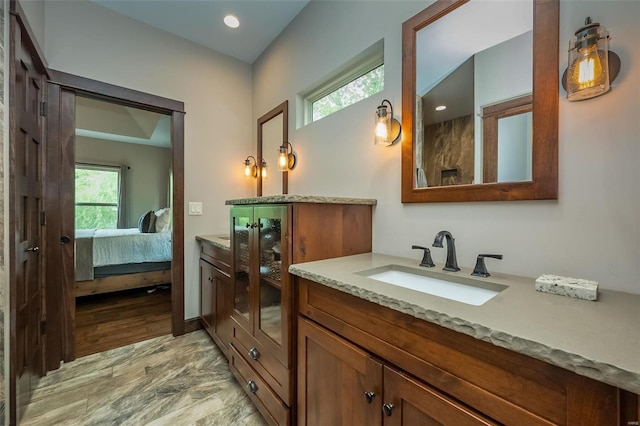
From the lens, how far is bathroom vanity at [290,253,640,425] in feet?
1.53

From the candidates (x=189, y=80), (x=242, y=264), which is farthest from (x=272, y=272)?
(x=189, y=80)

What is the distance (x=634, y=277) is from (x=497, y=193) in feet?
1.47

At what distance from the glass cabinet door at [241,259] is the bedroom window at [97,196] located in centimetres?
521

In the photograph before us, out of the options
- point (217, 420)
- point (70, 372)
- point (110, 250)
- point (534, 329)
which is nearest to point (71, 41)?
point (110, 250)

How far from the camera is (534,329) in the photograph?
1.80 ft

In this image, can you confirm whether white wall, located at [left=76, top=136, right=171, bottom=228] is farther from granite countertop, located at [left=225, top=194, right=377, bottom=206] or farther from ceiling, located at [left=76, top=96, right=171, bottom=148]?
granite countertop, located at [left=225, top=194, right=377, bottom=206]

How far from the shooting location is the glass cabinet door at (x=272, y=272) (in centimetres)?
121

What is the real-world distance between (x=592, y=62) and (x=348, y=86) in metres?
1.31

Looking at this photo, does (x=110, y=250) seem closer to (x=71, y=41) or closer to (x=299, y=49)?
(x=71, y=41)

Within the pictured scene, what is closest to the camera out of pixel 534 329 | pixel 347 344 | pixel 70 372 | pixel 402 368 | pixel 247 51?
pixel 534 329

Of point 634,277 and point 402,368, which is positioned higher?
point 634,277

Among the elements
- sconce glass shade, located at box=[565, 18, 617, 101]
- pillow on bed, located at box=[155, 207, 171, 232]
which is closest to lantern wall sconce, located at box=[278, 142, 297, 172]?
sconce glass shade, located at box=[565, 18, 617, 101]

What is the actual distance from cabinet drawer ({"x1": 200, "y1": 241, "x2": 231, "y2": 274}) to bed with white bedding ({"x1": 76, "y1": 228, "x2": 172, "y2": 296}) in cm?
151

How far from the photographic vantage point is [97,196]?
527cm
